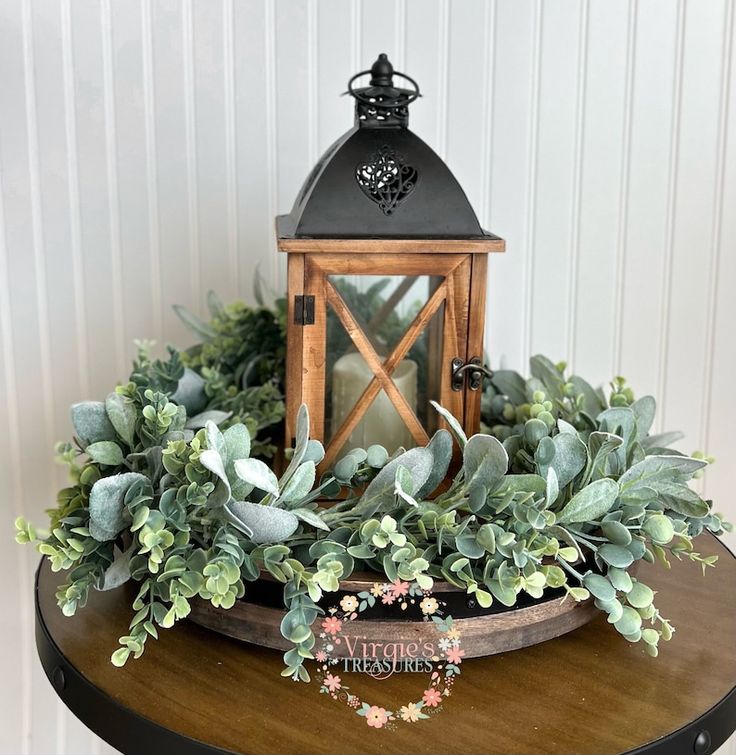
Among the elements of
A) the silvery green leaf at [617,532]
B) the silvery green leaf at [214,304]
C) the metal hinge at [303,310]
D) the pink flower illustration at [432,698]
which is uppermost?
the metal hinge at [303,310]

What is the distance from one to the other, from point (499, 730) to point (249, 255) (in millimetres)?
880

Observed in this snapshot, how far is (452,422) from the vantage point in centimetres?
82

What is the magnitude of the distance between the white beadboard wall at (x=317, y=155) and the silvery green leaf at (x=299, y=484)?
572mm

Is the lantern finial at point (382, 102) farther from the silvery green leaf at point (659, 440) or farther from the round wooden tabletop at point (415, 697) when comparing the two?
the round wooden tabletop at point (415, 697)

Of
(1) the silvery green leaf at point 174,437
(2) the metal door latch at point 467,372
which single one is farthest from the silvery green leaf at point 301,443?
(2) the metal door latch at point 467,372

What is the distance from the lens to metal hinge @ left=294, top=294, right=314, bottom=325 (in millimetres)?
924

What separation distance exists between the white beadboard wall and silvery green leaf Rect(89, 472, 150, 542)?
66 cm

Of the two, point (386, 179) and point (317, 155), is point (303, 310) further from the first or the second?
point (317, 155)

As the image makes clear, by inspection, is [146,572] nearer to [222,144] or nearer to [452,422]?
[452,422]

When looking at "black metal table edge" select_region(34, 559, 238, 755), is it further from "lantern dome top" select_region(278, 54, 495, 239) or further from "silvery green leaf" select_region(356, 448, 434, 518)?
"lantern dome top" select_region(278, 54, 495, 239)

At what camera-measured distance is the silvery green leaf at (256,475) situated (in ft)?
2.48

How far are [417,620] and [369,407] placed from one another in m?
0.25

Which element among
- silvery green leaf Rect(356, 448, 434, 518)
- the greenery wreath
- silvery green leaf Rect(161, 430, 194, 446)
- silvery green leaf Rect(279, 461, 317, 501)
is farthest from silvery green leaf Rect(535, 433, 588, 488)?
silvery green leaf Rect(161, 430, 194, 446)

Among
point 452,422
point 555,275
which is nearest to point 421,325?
point 452,422
